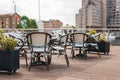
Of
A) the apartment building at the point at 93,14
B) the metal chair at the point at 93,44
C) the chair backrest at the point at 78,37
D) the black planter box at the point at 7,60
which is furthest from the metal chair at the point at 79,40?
the apartment building at the point at 93,14

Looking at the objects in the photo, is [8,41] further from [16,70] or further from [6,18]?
[6,18]

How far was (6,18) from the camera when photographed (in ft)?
325

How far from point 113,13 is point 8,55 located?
1549 inches

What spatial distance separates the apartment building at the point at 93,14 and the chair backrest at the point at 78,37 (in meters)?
31.6

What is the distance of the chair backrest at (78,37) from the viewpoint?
8.52m

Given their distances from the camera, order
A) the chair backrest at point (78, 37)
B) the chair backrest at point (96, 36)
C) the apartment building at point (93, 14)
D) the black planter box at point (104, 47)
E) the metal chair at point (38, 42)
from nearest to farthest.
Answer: the metal chair at point (38, 42) → the chair backrest at point (78, 37) → the chair backrest at point (96, 36) → the black planter box at point (104, 47) → the apartment building at point (93, 14)

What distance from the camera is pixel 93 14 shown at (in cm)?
4591

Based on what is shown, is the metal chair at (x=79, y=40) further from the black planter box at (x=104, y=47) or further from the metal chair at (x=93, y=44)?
the black planter box at (x=104, y=47)

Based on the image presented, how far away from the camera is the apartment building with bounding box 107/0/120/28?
38691mm

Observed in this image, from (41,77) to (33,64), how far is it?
1.19 meters

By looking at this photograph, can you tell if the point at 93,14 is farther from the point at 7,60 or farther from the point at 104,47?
the point at 7,60

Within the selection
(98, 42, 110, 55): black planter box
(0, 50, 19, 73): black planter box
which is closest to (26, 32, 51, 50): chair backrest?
(0, 50, 19, 73): black planter box

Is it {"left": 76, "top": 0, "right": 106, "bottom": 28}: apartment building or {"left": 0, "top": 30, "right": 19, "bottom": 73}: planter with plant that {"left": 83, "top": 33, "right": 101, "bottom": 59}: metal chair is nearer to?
{"left": 0, "top": 30, "right": 19, "bottom": 73}: planter with plant

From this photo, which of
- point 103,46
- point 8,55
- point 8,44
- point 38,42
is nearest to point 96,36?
point 103,46
